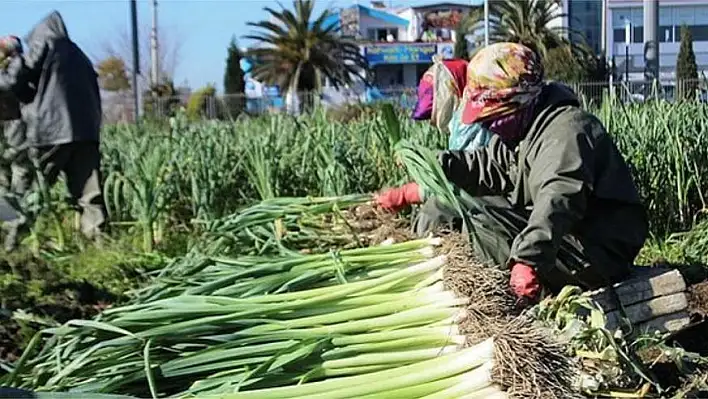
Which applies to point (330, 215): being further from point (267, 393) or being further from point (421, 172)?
point (267, 393)

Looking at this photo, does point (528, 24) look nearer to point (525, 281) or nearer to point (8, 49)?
point (8, 49)

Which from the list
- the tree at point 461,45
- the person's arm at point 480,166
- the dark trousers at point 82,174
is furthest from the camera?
the tree at point 461,45

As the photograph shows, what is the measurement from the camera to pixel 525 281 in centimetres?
267

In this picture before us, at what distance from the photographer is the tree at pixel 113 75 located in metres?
28.6

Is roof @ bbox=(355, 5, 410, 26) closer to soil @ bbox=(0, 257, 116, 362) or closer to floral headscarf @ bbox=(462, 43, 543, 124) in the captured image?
soil @ bbox=(0, 257, 116, 362)

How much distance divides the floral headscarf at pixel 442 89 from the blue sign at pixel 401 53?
40.6m

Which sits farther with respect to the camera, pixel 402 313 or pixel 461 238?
pixel 461 238

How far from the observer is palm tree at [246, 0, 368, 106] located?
106ft

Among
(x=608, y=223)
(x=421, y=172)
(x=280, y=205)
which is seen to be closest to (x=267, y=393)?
(x=421, y=172)

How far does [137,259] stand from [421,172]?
2.12m

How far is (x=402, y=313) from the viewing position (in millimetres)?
2121

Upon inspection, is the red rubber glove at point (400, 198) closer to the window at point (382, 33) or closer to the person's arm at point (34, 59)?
the person's arm at point (34, 59)

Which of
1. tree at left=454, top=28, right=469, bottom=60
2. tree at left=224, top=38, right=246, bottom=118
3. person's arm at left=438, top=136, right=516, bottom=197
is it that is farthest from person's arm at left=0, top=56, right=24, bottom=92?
tree at left=224, top=38, right=246, bottom=118

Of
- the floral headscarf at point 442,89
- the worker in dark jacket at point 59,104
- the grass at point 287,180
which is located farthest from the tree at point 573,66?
the floral headscarf at point 442,89
